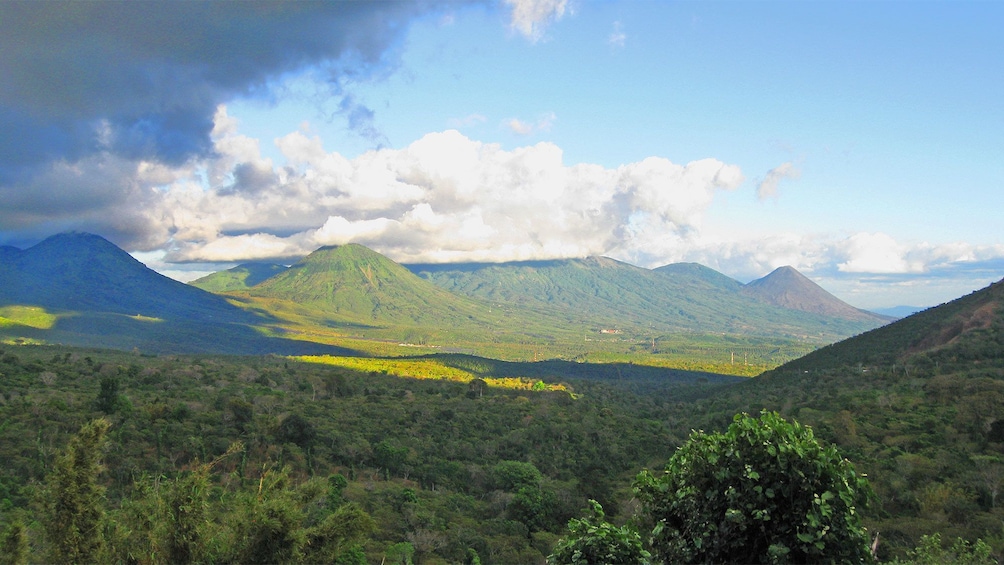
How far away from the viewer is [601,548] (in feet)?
27.9

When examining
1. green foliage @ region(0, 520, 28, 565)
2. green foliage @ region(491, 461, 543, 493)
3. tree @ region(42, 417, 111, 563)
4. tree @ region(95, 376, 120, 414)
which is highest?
→ tree @ region(42, 417, 111, 563)

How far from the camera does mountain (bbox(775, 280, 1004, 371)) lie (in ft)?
189

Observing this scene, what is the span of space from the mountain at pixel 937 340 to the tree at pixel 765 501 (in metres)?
61.4

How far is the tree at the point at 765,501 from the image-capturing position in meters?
6.92

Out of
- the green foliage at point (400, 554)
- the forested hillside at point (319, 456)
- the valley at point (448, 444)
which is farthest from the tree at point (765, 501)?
the green foliage at point (400, 554)

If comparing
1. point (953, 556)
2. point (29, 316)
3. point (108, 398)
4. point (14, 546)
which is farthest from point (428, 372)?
point (29, 316)

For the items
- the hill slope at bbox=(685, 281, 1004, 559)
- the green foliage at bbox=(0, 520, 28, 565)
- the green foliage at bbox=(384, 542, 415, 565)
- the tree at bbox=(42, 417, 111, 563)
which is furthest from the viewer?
the green foliage at bbox=(384, 542, 415, 565)

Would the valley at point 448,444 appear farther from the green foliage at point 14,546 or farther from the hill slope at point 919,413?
the green foliage at point 14,546

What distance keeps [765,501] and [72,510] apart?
13011 millimetres

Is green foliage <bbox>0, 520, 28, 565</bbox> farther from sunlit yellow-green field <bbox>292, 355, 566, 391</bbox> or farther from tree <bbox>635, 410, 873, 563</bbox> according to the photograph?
sunlit yellow-green field <bbox>292, 355, 566, 391</bbox>

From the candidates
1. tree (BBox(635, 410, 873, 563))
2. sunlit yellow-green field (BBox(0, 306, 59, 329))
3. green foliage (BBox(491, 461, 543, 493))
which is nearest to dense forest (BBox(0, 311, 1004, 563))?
green foliage (BBox(491, 461, 543, 493))

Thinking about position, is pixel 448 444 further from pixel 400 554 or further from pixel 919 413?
pixel 919 413

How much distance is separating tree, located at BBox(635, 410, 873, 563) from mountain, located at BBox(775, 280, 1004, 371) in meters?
61.4

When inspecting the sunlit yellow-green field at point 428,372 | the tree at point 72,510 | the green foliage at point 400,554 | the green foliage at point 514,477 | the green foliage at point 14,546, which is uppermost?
the tree at point 72,510
